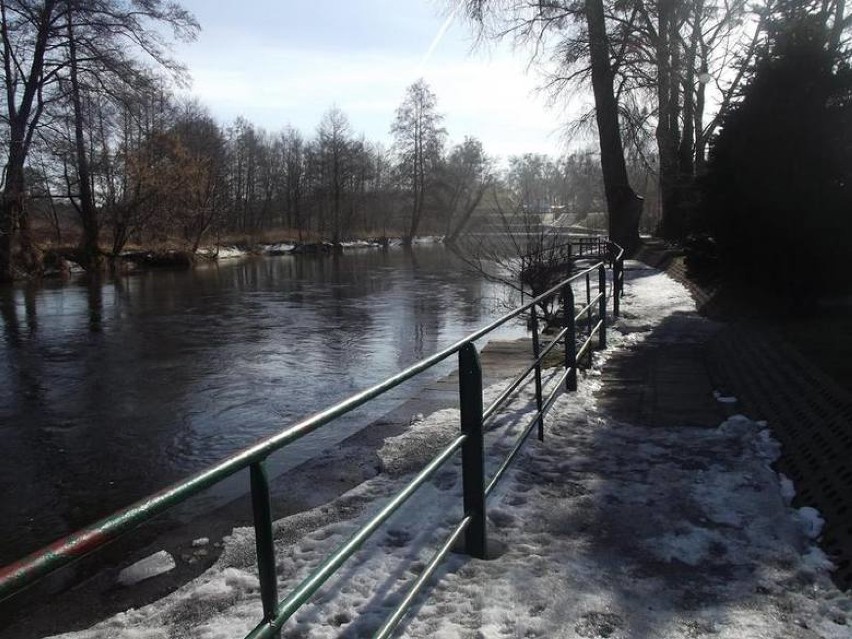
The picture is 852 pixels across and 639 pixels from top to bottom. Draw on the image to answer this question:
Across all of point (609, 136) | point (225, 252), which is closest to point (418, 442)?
point (609, 136)

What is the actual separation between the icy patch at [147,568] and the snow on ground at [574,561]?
1.36 ft

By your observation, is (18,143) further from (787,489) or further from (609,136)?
(787,489)

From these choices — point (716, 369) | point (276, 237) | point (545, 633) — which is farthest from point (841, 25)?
point (276, 237)

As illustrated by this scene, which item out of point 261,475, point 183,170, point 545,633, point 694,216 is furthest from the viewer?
point 183,170

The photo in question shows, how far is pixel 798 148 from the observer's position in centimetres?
895

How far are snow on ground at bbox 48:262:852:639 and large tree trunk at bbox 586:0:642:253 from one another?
17.5 metres

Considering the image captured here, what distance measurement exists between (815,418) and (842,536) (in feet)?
5.59

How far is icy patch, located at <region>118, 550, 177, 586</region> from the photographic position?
400 centimetres

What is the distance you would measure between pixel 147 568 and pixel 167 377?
278 inches

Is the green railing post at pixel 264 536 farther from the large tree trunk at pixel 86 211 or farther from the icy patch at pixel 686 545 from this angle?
the large tree trunk at pixel 86 211

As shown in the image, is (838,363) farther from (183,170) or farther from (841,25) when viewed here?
(183,170)

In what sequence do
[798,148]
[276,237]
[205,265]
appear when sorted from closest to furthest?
[798,148] → [205,265] → [276,237]

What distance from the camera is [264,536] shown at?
179cm

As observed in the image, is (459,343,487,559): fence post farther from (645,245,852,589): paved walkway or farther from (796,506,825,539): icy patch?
(796,506,825,539): icy patch
